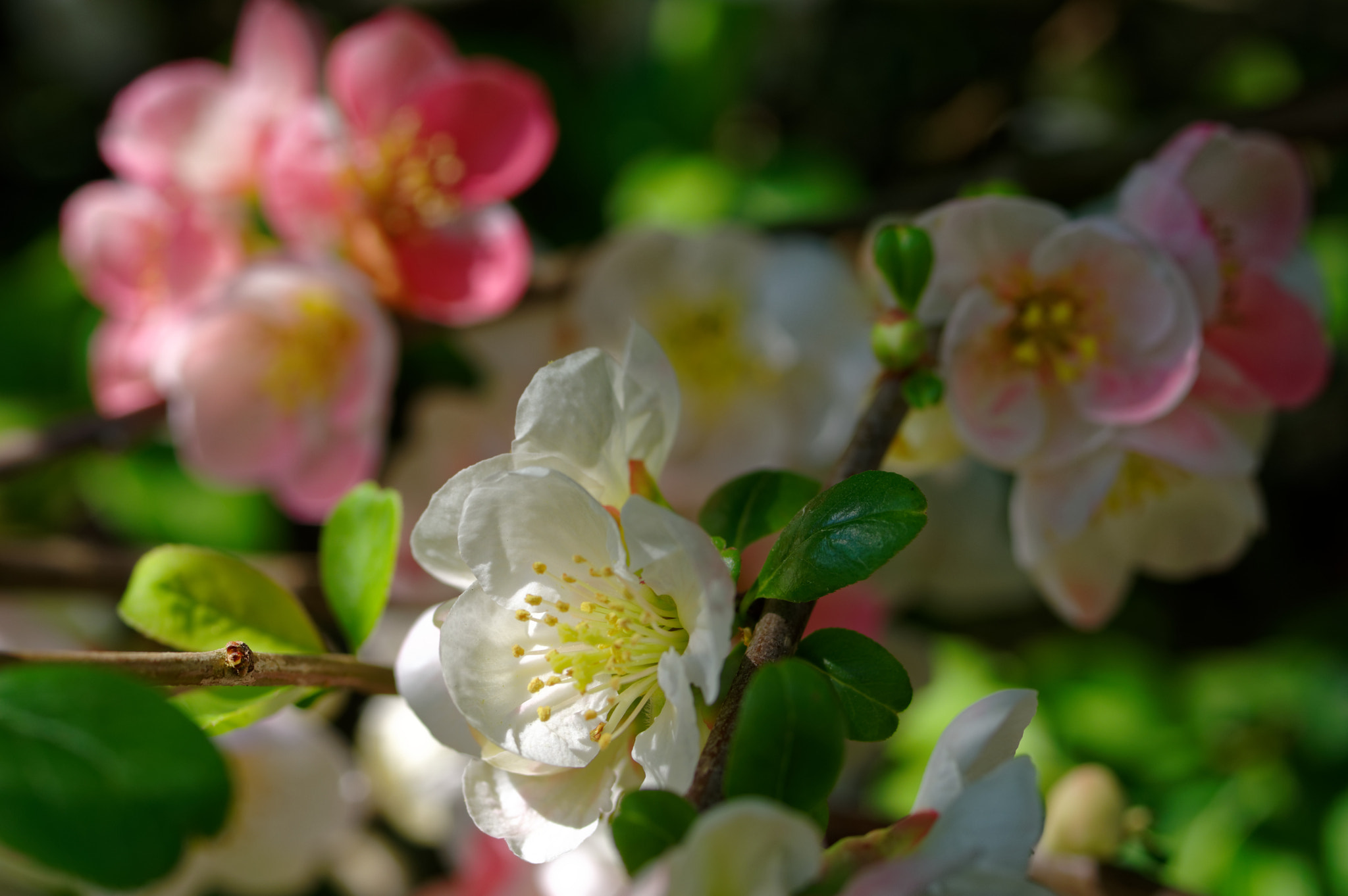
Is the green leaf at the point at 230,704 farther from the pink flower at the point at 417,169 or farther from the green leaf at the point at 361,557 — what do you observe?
the pink flower at the point at 417,169

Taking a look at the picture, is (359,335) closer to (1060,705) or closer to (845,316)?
(845,316)

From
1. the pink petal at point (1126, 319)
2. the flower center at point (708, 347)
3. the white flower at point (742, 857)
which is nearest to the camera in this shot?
the white flower at point (742, 857)

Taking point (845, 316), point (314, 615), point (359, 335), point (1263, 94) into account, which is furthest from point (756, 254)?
point (1263, 94)

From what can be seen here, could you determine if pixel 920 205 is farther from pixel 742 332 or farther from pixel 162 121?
pixel 162 121

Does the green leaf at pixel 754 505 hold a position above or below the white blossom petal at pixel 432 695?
above

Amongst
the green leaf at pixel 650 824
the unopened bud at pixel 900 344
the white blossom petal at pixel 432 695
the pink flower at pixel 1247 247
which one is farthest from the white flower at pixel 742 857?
the pink flower at pixel 1247 247

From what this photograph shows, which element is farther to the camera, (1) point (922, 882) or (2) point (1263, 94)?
(2) point (1263, 94)
